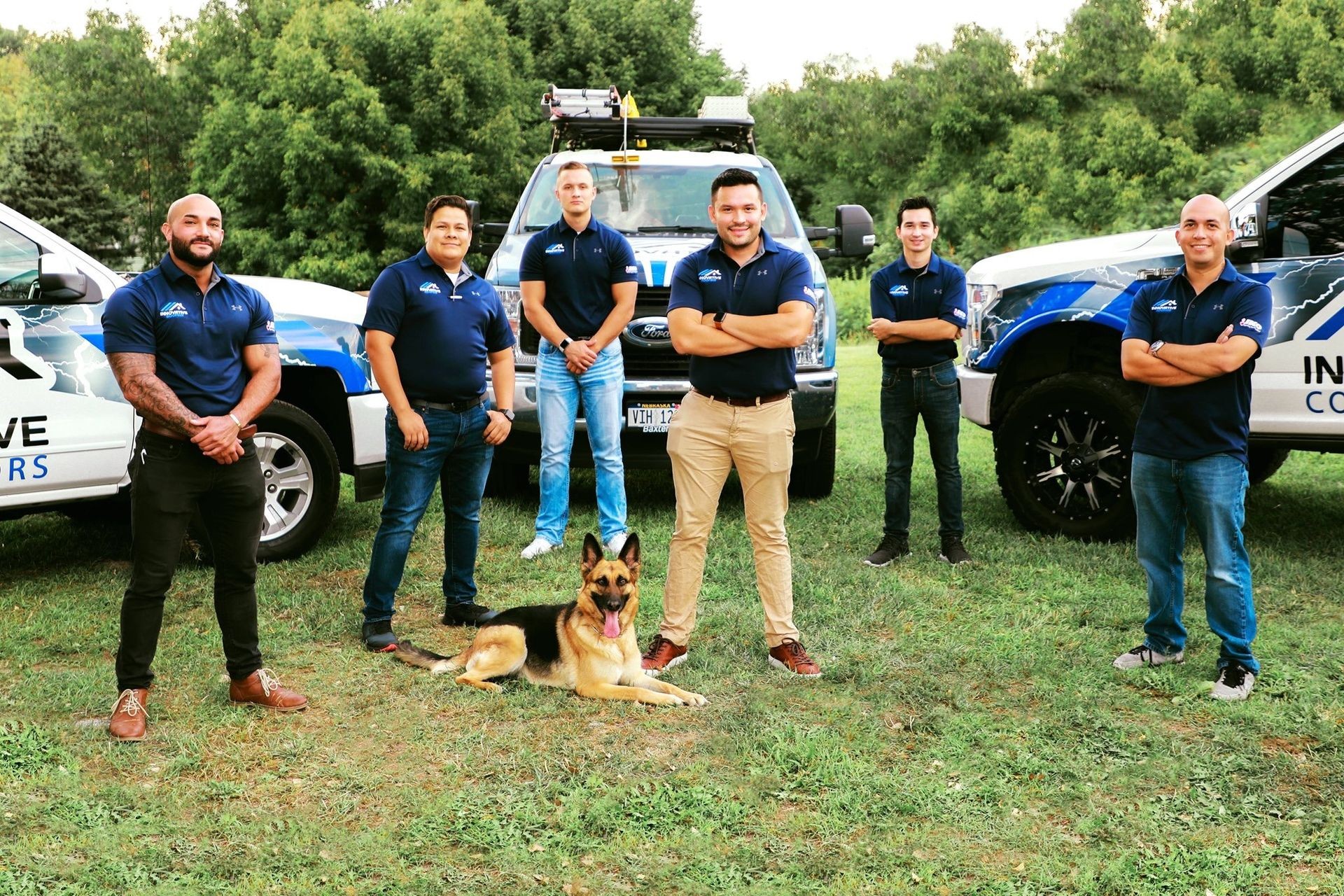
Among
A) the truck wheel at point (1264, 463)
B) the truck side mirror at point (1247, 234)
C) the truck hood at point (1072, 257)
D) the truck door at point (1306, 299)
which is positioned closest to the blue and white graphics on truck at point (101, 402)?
the truck hood at point (1072, 257)

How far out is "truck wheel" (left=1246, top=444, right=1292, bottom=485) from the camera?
7.69m

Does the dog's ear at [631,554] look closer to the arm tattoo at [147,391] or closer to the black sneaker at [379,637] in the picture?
the black sneaker at [379,637]

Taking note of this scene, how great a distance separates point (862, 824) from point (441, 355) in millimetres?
2460

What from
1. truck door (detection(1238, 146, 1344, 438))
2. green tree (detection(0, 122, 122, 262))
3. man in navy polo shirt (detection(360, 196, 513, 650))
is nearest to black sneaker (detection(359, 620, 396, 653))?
man in navy polo shirt (detection(360, 196, 513, 650))

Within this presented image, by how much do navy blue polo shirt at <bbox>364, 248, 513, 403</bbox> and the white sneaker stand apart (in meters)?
1.61

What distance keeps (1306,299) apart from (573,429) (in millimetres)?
3558

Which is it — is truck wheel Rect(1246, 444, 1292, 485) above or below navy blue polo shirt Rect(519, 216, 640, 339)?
below

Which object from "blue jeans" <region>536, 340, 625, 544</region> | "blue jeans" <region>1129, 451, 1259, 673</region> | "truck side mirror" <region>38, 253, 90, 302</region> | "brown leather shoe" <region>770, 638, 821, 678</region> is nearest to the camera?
"blue jeans" <region>1129, 451, 1259, 673</region>

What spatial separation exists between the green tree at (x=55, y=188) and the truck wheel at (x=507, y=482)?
1364 inches

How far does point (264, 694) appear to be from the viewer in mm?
4414

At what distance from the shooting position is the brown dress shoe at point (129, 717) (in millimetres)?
4094

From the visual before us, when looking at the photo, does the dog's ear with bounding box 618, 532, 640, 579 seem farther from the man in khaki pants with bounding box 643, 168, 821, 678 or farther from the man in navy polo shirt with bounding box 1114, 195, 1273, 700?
the man in navy polo shirt with bounding box 1114, 195, 1273, 700

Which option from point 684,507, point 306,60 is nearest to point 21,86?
point 306,60

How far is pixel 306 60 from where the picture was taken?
3453 cm
